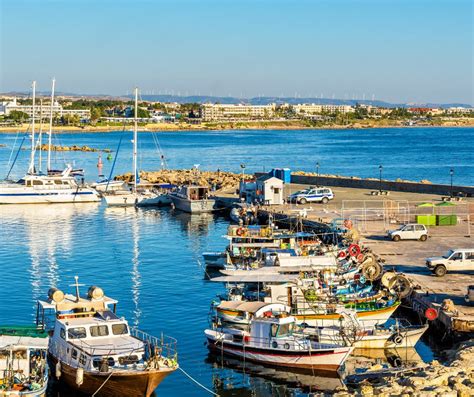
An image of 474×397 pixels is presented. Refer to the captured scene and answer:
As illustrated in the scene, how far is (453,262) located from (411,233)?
9.70 metres

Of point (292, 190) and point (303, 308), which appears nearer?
point (303, 308)

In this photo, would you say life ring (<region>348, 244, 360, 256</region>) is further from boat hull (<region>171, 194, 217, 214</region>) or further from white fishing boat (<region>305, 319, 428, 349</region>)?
boat hull (<region>171, 194, 217, 214</region>)

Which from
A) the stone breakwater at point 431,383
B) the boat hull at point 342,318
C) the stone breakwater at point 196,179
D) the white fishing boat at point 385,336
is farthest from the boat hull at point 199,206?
the stone breakwater at point 431,383

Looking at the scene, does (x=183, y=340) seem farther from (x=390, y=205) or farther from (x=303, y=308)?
(x=390, y=205)

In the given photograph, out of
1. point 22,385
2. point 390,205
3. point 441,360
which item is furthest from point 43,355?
point 390,205

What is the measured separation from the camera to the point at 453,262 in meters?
41.6

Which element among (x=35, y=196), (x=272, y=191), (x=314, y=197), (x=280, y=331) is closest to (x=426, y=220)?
(x=314, y=197)

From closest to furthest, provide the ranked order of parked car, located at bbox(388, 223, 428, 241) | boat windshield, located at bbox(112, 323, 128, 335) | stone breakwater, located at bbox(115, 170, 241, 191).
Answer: boat windshield, located at bbox(112, 323, 128, 335) → parked car, located at bbox(388, 223, 428, 241) → stone breakwater, located at bbox(115, 170, 241, 191)

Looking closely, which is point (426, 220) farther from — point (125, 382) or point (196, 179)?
point (196, 179)

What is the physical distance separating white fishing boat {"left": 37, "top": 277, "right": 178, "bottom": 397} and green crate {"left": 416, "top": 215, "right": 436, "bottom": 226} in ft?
A: 98.3

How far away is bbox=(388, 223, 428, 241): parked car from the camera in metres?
51.2

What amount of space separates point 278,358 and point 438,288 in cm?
1072

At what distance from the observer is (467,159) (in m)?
169

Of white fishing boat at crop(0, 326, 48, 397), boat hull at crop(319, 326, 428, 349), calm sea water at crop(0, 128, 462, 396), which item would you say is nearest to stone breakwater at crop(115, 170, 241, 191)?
Result: calm sea water at crop(0, 128, 462, 396)
